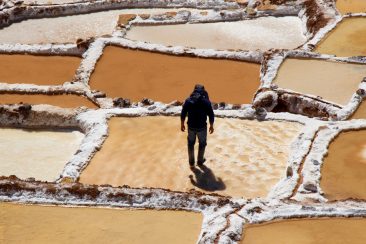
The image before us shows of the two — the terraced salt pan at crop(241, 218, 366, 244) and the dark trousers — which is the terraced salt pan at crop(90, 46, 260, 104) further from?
the terraced salt pan at crop(241, 218, 366, 244)

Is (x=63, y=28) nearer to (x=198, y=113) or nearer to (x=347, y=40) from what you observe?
(x=347, y=40)

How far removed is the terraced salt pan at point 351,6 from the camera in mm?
19095

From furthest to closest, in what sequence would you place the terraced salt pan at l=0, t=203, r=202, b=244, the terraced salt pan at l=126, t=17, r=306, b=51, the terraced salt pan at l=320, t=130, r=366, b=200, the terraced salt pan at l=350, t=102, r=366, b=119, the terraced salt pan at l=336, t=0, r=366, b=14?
the terraced salt pan at l=336, t=0, r=366, b=14 → the terraced salt pan at l=126, t=17, r=306, b=51 → the terraced salt pan at l=350, t=102, r=366, b=119 → the terraced salt pan at l=320, t=130, r=366, b=200 → the terraced salt pan at l=0, t=203, r=202, b=244

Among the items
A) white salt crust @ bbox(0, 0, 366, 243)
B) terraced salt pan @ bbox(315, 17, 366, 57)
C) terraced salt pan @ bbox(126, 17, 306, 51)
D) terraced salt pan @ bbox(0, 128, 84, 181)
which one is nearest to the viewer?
white salt crust @ bbox(0, 0, 366, 243)

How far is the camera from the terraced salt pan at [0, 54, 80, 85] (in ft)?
49.6

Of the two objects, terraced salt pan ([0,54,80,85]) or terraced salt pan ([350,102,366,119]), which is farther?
terraced salt pan ([0,54,80,85])

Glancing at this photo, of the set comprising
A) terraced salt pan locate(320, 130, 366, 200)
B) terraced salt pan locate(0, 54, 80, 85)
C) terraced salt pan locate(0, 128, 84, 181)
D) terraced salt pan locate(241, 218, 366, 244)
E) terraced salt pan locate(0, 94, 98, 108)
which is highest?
terraced salt pan locate(0, 54, 80, 85)

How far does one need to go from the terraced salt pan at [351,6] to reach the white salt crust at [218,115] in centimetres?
167

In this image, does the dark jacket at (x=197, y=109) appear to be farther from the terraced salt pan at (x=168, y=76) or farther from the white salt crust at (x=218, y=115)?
the terraced salt pan at (x=168, y=76)

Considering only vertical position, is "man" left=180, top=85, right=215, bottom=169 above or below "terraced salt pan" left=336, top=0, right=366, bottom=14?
below

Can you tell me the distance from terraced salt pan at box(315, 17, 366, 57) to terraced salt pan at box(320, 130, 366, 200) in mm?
4689

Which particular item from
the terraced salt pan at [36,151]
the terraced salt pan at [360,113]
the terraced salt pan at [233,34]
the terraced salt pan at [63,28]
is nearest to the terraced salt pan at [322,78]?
the terraced salt pan at [360,113]

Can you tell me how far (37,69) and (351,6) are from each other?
32.1 feet

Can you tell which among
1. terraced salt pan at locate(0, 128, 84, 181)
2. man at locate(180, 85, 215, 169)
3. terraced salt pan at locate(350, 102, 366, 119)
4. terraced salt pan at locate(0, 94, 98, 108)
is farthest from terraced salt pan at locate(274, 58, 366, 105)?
terraced salt pan at locate(0, 128, 84, 181)
